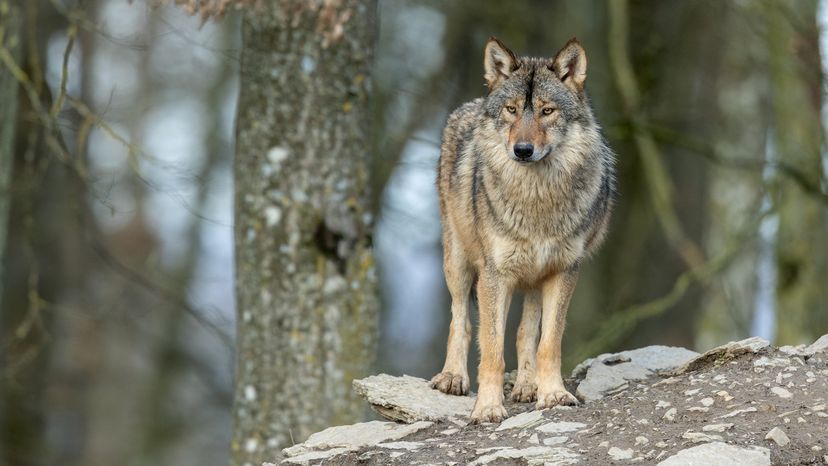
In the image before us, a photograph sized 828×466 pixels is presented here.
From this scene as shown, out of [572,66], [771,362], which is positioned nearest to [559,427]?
[771,362]

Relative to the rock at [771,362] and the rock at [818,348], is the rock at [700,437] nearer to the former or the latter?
the rock at [771,362]

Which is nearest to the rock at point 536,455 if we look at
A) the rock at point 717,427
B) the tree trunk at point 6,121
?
the rock at point 717,427

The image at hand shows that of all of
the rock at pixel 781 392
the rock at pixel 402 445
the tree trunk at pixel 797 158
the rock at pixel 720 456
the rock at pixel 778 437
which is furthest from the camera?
the tree trunk at pixel 797 158

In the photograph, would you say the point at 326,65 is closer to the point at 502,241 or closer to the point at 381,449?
the point at 502,241

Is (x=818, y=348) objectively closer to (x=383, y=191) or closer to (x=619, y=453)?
(x=619, y=453)

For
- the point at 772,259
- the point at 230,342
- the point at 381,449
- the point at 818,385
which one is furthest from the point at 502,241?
the point at 772,259

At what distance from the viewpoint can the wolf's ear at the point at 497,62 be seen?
276 inches

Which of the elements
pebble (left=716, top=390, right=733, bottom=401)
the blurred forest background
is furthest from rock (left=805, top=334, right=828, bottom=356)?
the blurred forest background

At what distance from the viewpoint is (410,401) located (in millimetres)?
7012

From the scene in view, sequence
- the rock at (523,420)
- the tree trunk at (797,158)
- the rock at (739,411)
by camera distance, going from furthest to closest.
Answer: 1. the tree trunk at (797,158)
2. the rock at (523,420)
3. the rock at (739,411)

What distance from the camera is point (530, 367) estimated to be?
23.9 feet

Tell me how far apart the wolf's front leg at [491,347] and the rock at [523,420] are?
109mm

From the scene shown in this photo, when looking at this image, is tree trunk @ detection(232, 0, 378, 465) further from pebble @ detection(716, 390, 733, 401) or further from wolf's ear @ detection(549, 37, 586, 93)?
pebble @ detection(716, 390, 733, 401)

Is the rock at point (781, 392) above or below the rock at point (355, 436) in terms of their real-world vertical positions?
above
